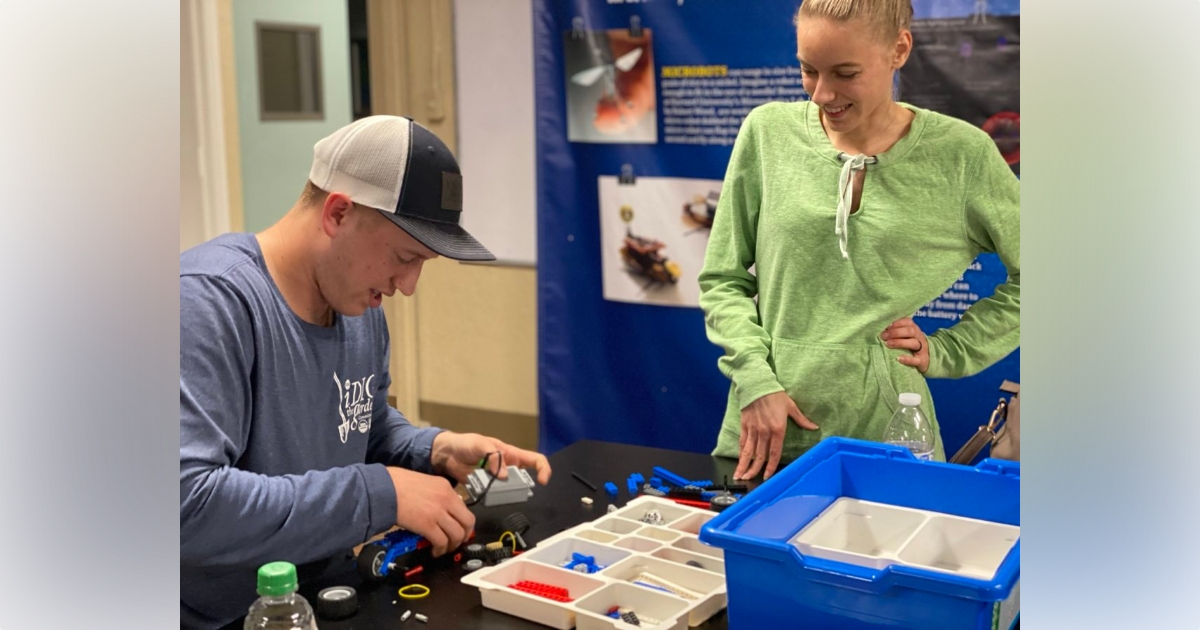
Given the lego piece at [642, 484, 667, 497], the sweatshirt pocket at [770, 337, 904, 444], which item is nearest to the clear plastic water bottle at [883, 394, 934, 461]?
the sweatshirt pocket at [770, 337, 904, 444]

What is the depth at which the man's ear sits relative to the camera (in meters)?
1.52

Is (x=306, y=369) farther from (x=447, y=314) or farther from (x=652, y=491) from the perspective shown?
(x=447, y=314)

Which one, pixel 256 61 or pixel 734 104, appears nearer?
pixel 734 104

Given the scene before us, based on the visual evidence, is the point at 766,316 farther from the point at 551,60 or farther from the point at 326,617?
the point at 551,60

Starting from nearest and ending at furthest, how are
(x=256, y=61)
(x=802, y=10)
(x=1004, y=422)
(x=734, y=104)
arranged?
(x=1004, y=422)
(x=802, y=10)
(x=734, y=104)
(x=256, y=61)

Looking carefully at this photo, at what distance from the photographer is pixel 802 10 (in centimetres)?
195

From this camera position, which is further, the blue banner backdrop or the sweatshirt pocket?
the blue banner backdrop

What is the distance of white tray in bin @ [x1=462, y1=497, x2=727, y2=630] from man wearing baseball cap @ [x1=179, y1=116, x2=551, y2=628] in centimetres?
14

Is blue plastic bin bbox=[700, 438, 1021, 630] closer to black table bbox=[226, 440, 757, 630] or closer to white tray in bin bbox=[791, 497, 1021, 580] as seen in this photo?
white tray in bin bbox=[791, 497, 1021, 580]
